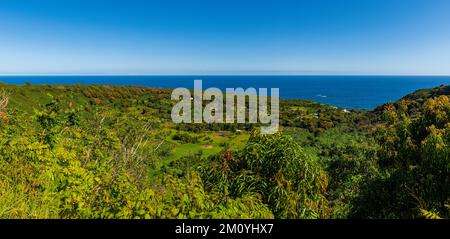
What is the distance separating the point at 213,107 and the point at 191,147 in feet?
74.9
